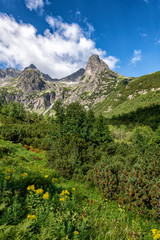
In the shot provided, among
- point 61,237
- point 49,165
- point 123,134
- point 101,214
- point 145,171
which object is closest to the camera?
point 61,237

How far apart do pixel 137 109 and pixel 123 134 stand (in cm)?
7397

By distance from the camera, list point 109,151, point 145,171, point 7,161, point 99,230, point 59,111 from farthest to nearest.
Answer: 1. point 59,111
2. point 109,151
3. point 7,161
4. point 145,171
5. point 99,230

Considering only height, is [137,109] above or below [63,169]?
above

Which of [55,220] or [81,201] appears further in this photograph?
[81,201]

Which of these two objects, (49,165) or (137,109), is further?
(137,109)

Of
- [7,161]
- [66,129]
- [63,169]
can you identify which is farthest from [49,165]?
[66,129]

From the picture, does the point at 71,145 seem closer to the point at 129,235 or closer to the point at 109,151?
the point at 109,151

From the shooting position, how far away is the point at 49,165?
11625 mm

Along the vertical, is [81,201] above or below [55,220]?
below

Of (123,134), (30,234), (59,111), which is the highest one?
(59,111)

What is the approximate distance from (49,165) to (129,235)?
9.42m

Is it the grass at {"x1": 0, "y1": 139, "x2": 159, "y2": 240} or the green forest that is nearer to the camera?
the grass at {"x1": 0, "y1": 139, "x2": 159, "y2": 240}

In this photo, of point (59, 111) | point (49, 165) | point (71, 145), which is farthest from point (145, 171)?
point (59, 111)

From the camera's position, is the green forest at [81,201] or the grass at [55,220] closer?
the grass at [55,220]
